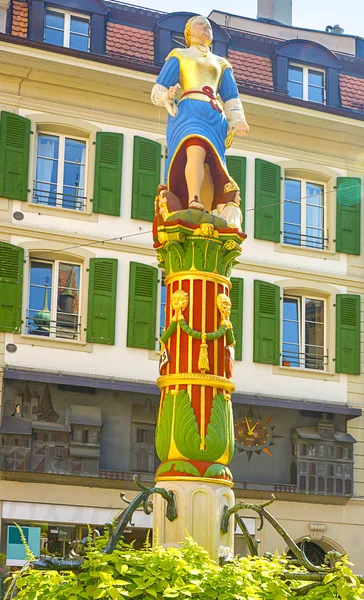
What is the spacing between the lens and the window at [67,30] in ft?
81.3

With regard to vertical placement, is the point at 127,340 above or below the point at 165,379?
above

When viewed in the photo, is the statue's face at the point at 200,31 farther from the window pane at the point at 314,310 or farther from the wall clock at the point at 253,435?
the window pane at the point at 314,310

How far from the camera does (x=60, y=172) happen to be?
79.2 ft

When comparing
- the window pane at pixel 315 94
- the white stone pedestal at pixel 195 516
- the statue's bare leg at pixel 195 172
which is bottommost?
the white stone pedestal at pixel 195 516

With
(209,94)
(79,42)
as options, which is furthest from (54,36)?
(209,94)

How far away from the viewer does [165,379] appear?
11375 mm

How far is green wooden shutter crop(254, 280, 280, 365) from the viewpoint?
81.3ft

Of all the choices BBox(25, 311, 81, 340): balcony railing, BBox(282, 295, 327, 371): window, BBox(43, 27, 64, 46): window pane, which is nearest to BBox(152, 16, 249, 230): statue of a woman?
BBox(25, 311, 81, 340): balcony railing

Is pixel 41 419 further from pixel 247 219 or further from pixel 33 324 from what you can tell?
pixel 247 219

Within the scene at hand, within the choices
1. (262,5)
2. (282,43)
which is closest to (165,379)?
(282,43)

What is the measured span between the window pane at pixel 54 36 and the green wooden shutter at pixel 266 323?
6355 mm

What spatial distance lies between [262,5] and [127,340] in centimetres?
1194

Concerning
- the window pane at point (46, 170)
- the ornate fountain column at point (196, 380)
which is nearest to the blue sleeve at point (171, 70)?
the ornate fountain column at point (196, 380)

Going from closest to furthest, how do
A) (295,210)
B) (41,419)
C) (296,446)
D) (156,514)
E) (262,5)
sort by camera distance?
1. (156,514)
2. (41,419)
3. (296,446)
4. (295,210)
5. (262,5)
